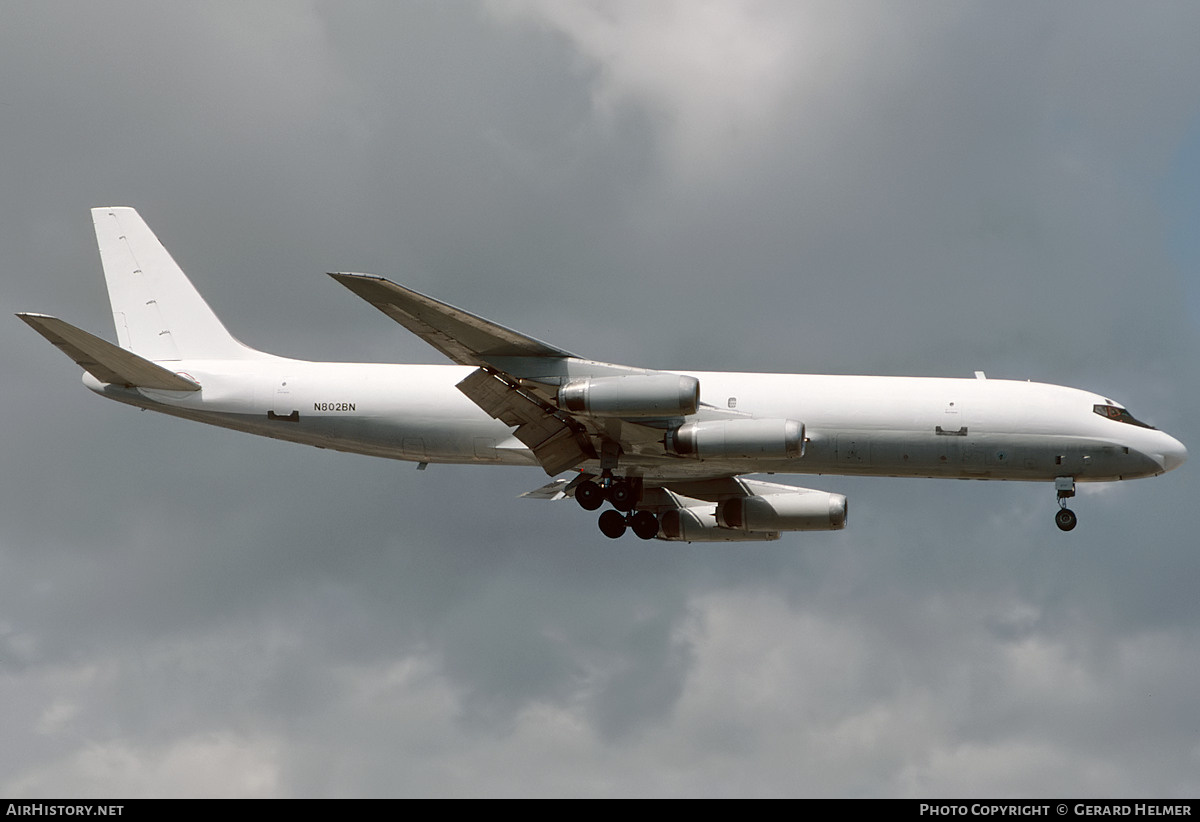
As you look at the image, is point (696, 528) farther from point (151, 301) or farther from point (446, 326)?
point (151, 301)

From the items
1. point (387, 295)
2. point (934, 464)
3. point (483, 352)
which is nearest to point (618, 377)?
point (483, 352)

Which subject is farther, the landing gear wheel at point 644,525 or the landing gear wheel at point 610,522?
the landing gear wheel at point 644,525

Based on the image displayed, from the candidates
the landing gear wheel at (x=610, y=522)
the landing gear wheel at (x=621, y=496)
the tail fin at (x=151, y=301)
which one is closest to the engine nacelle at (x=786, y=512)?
the landing gear wheel at (x=610, y=522)

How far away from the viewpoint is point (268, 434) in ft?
147

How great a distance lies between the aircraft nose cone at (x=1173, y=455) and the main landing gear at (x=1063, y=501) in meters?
2.91

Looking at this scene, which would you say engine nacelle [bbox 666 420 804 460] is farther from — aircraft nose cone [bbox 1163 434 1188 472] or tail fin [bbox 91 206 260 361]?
tail fin [bbox 91 206 260 361]

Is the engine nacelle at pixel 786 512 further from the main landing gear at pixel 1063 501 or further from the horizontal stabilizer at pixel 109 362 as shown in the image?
the horizontal stabilizer at pixel 109 362

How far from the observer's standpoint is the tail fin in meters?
47.2

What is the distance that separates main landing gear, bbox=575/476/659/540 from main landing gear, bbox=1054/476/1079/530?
12.0 meters

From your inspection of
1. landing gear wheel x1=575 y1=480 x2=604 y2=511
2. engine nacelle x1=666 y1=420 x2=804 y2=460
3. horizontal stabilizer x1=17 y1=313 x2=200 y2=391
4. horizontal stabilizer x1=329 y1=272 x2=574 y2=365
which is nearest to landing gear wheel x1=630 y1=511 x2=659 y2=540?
landing gear wheel x1=575 y1=480 x2=604 y2=511

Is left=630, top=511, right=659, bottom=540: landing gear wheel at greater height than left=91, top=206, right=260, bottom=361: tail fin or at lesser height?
lesser

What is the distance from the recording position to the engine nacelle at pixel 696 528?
48.6 m
